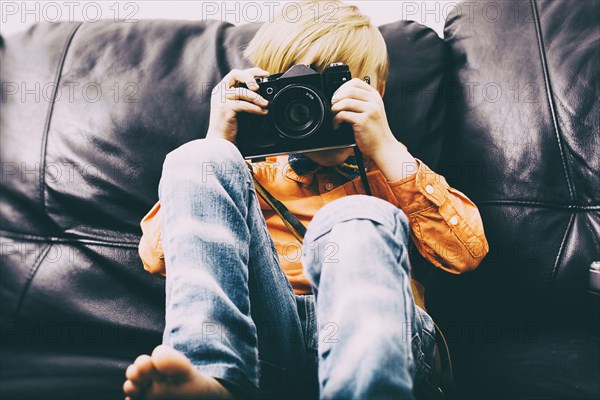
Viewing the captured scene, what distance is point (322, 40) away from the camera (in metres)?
0.88

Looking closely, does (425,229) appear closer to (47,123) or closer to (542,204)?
(542,204)

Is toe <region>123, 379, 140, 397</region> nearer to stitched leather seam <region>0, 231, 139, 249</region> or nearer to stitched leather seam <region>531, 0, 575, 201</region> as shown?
stitched leather seam <region>0, 231, 139, 249</region>

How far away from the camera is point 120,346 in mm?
934

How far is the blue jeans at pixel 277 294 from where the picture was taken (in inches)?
19.2

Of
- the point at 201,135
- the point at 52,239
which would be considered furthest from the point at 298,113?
the point at 52,239

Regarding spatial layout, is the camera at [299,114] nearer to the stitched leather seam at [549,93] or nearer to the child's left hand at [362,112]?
the child's left hand at [362,112]

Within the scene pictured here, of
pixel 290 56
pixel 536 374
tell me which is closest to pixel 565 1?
pixel 290 56

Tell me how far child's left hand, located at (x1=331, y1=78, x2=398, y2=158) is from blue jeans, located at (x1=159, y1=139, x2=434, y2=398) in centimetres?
21

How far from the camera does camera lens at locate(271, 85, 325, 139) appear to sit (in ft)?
2.66

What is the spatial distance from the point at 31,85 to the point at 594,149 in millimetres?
891

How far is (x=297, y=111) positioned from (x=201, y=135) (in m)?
0.23

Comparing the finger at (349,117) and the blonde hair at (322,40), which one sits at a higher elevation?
the blonde hair at (322,40)

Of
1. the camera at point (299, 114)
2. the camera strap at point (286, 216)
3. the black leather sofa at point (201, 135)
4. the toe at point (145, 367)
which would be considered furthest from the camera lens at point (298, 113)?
the toe at point (145, 367)

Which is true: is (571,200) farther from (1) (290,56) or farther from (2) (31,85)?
(2) (31,85)
